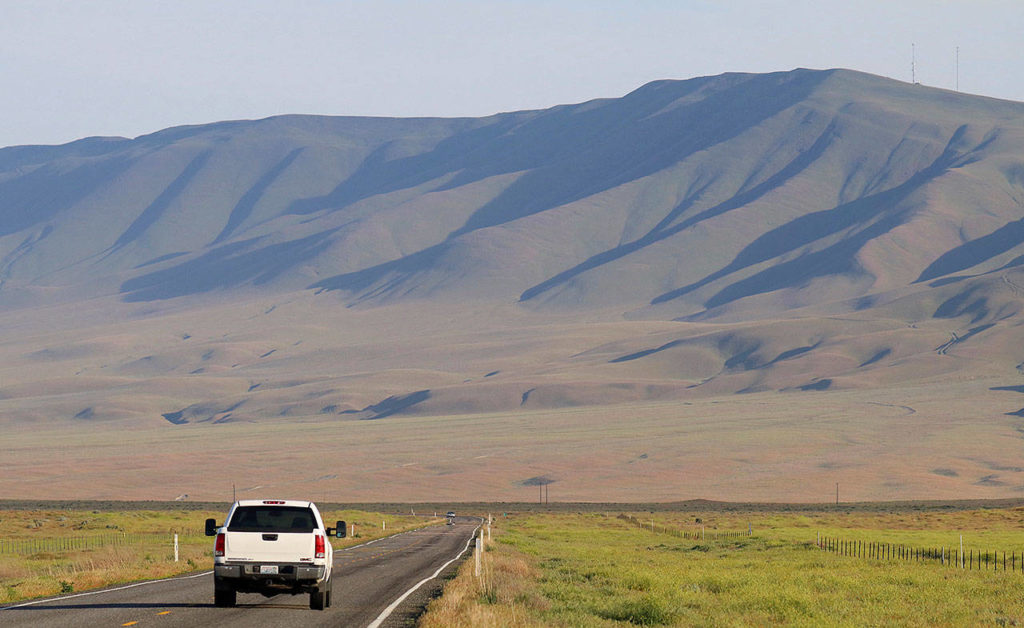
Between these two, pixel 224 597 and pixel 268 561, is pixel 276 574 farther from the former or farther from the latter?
pixel 224 597

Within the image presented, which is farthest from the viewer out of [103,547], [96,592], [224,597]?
[103,547]

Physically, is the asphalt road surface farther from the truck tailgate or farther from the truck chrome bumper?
the truck tailgate

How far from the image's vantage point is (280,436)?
199m

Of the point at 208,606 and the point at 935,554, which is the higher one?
Answer: the point at 208,606

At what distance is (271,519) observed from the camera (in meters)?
25.0

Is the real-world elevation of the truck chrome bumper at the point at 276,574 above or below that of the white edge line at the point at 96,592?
above

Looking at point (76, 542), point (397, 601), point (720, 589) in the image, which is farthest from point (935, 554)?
point (76, 542)

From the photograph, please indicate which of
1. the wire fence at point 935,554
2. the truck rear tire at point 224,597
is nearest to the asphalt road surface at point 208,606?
the truck rear tire at point 224,597

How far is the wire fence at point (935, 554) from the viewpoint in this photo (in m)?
→ 44.4

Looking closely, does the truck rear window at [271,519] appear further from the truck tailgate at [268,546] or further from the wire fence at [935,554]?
the wire fence at [935,554]

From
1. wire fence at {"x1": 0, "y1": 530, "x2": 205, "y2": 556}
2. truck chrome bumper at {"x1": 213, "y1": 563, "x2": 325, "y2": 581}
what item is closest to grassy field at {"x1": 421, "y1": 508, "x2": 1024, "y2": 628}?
truck chrome bumper at {"x1": 213, "y1": 563, "x2": 325, "y2": 581}

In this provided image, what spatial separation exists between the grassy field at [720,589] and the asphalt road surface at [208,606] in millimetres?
1400

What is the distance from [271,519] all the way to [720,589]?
35.8 ft

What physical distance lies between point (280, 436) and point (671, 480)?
72163 mm
